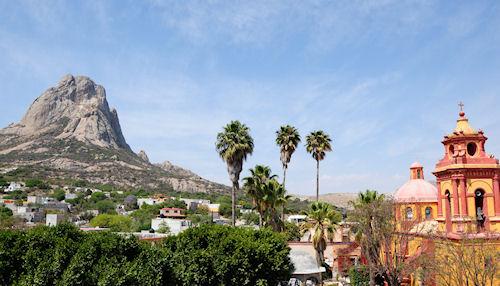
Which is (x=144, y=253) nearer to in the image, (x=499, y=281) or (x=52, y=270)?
(x=52, y=270)

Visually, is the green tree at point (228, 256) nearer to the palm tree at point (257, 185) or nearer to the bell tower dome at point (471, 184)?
the palm tree at point (257, 185)

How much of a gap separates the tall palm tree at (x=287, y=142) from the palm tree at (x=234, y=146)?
331 inches

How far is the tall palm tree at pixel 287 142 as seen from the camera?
→ 43.1 meters

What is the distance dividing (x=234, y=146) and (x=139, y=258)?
14.3 metres

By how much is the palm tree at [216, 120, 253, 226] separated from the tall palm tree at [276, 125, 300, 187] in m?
8.40

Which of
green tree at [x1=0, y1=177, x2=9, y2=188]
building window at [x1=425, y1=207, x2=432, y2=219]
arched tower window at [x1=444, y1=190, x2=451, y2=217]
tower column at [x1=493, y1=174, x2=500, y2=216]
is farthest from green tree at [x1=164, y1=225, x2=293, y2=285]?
green tree at [x1=0, y1=177, x2=9, y2=188]

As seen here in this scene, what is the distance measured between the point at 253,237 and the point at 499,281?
15411 mm

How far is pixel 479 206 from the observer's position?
2702 centimetres

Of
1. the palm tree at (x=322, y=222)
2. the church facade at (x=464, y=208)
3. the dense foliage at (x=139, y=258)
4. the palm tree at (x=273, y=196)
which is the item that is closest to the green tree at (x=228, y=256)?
the dense foliage at (x=139, y=258)

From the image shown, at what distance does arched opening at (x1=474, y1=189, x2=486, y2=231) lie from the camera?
86.6 feet

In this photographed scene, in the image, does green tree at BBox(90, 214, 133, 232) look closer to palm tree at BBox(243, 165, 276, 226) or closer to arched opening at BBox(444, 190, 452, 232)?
palm tree at BBox(243, 165, 276, 226)

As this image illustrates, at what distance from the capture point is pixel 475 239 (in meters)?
24.4

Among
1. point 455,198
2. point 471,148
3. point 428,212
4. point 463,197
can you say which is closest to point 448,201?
point 455,198

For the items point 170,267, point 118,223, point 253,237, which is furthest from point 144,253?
point 118,223
